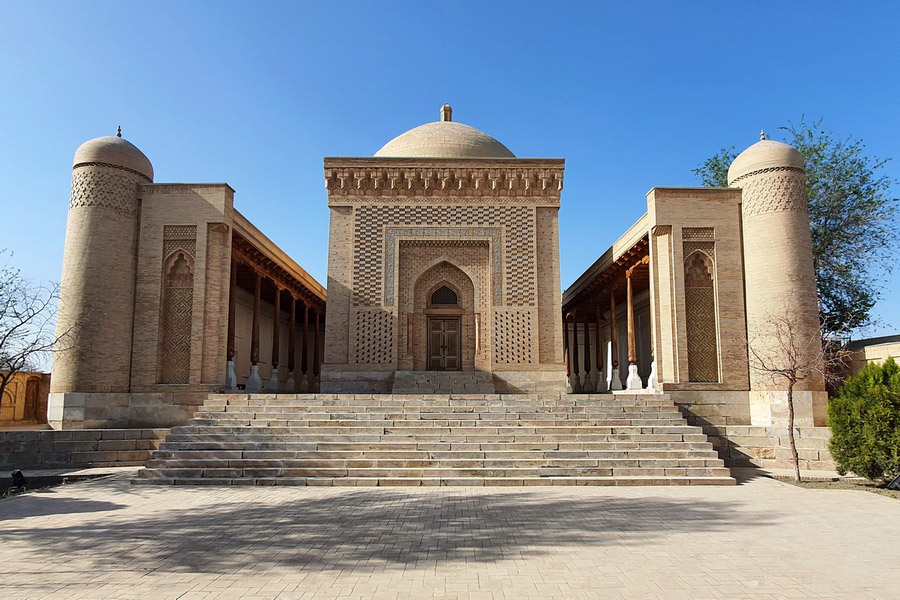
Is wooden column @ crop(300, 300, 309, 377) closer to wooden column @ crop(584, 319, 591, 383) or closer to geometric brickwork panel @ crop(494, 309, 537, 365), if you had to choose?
geometric brickwork panel @ crop(494, 309, 537, 365)

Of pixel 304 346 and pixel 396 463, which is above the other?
pixel 304 346

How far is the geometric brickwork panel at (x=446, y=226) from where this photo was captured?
52.3 ft

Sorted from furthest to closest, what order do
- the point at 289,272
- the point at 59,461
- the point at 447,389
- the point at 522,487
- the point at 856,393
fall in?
the point at 289,272, the point at 447,389, the point at 59,461, the point at 856,393, the point at 522,487

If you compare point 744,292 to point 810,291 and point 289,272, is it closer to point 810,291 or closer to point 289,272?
point 810,291

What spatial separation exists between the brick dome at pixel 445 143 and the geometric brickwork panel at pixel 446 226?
6.48ft

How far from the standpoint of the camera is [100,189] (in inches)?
516

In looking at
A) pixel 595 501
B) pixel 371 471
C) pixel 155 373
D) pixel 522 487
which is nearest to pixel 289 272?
pixel 155 373

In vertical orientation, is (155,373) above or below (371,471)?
above

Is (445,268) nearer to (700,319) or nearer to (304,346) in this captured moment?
(700,319)

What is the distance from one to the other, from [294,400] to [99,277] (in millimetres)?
4831

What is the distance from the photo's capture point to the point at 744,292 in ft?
43.9

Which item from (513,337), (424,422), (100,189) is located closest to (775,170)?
(513,337)

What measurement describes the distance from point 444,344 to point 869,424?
373 inches

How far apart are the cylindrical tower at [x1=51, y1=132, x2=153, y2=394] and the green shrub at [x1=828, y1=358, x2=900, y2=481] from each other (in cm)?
1311
